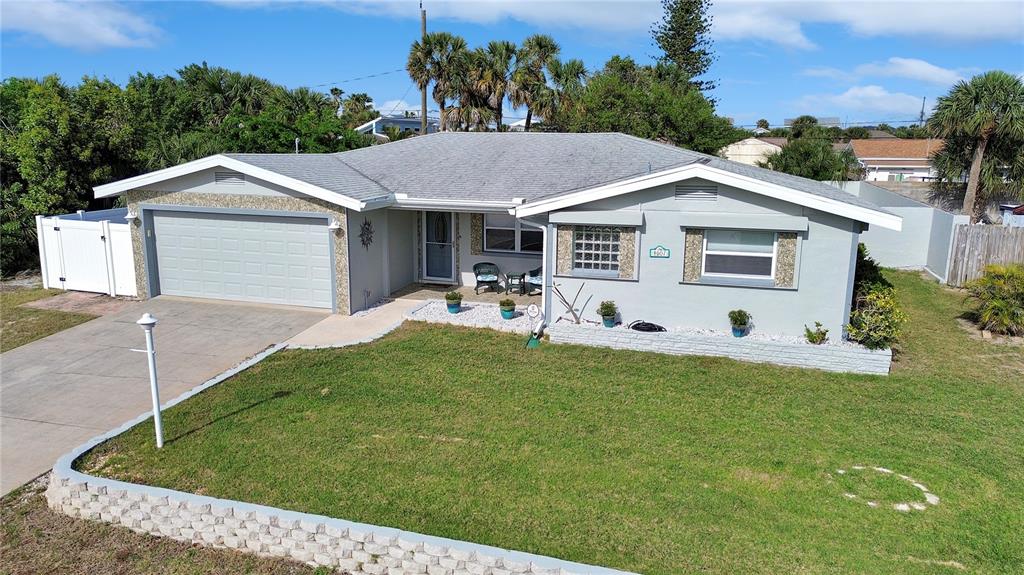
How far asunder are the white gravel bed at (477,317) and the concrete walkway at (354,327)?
0.39 meters

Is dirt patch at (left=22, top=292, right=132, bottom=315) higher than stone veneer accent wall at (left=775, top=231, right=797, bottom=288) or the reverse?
the reverse

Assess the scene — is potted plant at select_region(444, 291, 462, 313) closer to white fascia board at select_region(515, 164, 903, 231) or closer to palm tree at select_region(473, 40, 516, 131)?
white fascia board at select_region(515, 164, 903, 231)

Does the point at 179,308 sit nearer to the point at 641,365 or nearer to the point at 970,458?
the point at 641,365

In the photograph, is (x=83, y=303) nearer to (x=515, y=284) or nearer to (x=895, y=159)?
(x=515, y=284)

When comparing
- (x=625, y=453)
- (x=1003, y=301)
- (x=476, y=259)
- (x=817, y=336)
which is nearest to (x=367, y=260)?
(x=476, y=259)

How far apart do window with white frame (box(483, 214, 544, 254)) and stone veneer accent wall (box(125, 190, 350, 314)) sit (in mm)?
3886

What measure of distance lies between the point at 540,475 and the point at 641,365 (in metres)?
4.37

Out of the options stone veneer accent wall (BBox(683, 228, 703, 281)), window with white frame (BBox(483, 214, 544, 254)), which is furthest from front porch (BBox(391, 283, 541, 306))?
stone veneer accent wall (BBox(683, 228, 703, 281))

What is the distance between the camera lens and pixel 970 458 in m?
8.16

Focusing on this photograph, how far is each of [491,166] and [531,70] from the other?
20061 mm

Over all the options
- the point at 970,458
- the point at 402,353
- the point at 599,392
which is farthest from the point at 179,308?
the point at 970,458

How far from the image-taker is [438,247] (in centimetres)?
1720

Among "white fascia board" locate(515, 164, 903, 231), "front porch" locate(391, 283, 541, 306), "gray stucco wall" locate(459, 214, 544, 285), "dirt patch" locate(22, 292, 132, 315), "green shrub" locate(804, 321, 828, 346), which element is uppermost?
"white fascia board" locate(515, 164, 903, 231)

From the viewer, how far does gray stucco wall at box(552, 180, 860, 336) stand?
463 inches
